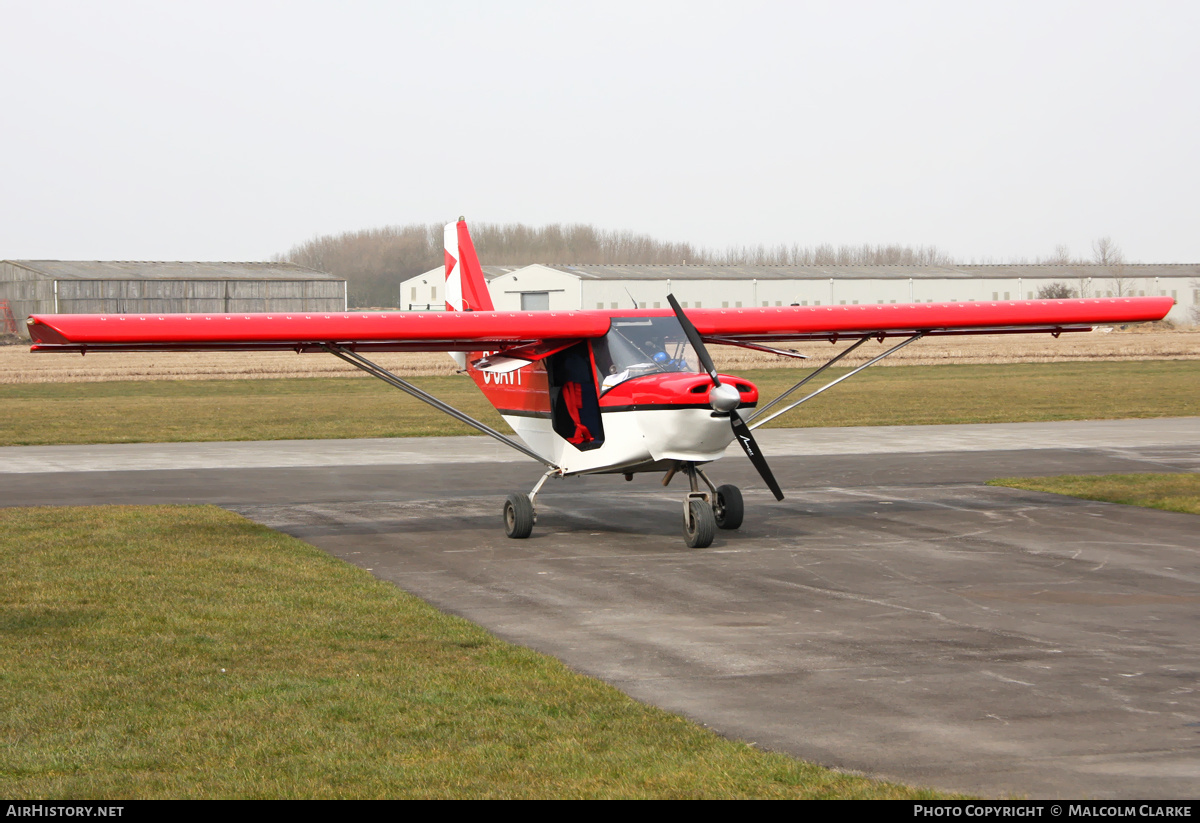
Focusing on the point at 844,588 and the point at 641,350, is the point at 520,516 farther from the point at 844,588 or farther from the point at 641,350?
the point at 844,588

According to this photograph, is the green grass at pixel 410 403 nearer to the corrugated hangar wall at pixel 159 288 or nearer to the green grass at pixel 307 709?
the green grass at pixel 307 709

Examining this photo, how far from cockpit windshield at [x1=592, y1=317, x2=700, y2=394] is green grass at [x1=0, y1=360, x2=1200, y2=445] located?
1355 cm

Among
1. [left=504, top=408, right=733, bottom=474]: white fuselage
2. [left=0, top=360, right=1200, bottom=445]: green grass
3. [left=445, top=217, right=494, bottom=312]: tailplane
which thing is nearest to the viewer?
[left=504, top=408, right=733, bottom=474]: white fuselage

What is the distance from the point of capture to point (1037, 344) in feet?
219

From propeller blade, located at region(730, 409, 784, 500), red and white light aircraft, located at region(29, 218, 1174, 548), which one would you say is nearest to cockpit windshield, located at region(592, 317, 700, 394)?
red and white light aircraft, located at region(29, 218, 1174, 548)

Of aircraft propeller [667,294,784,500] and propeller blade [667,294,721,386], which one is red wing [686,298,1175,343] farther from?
aircraft propeller [667,294,784,500]

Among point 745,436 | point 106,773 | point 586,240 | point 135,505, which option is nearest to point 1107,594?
point 745,436

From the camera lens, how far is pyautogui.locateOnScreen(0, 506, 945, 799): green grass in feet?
18.1

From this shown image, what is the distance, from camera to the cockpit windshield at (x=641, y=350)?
13078mm

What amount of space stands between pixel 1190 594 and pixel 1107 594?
0.64 metres

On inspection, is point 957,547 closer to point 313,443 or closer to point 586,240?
point 313,443

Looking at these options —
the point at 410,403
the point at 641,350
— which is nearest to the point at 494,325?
the point at 641,350

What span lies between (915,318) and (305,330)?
7.53 meters
